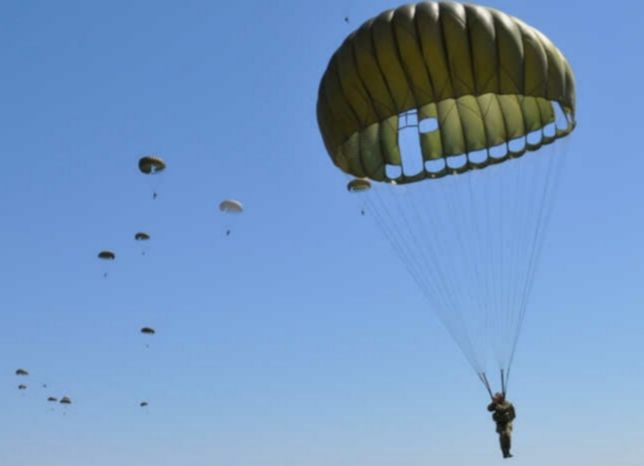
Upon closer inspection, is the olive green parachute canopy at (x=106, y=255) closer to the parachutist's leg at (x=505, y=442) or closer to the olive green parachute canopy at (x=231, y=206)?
the olive green parachute canopy at (x=231, y=206)

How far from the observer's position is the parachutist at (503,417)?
809 inches

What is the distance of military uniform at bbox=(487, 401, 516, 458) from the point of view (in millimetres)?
20562

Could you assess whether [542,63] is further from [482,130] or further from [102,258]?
[102,258]

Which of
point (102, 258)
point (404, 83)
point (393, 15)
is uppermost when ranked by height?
point (102, 258)

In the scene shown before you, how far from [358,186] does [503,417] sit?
11.2 meters

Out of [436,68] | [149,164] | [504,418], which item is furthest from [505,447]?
[149,164]

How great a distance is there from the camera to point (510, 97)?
76.9 feet

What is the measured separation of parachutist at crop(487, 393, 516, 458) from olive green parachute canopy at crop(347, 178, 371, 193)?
10.5 meters

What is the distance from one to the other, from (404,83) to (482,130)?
3707mm

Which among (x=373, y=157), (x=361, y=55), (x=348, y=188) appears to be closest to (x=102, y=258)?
(x=348, y=188)

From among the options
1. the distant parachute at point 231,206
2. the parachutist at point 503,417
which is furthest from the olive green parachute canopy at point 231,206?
the parachutist at point 503,417

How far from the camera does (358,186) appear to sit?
29.2 metres

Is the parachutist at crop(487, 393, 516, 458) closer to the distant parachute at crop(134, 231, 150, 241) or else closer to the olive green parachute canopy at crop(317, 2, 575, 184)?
the olive green parachute canopy at crop(317, 2, 575, 184)

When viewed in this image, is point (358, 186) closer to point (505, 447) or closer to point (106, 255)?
point (505, 447)
